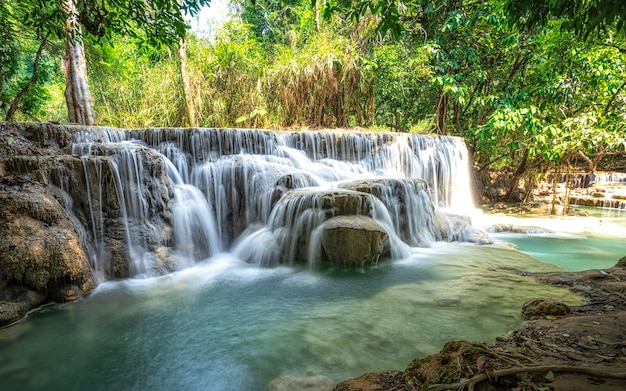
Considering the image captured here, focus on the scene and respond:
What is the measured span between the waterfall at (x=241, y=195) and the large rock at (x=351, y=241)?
232 millimetres

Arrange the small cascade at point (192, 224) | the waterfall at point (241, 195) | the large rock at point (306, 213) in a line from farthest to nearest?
the small cascade at point (192, 224), the large rock at point (306, 213), the waterfall at point (241, 195)

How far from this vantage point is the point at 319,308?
4.08 m

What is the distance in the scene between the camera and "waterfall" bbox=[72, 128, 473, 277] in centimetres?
576

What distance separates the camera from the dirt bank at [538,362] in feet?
5.70

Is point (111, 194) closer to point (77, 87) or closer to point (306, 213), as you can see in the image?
point (306, 213)

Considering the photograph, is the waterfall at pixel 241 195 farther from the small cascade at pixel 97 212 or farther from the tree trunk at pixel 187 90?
the tree trunk at pixel 187 90

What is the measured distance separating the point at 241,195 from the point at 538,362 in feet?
19.7

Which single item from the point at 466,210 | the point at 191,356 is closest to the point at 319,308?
the point at 191,356

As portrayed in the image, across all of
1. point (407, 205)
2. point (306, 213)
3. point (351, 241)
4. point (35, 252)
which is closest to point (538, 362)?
point (351, 241)

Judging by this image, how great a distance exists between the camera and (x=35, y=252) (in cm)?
409

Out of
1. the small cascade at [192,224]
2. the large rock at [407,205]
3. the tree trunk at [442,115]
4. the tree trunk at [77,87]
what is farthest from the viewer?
the tree trunk at [442,115]

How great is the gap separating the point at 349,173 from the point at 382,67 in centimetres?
553

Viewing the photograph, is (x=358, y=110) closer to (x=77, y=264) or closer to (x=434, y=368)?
(x=77, y=264)

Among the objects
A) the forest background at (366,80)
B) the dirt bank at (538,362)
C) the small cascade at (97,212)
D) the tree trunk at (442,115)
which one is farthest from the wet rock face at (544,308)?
the tree trunk at (442,115)
